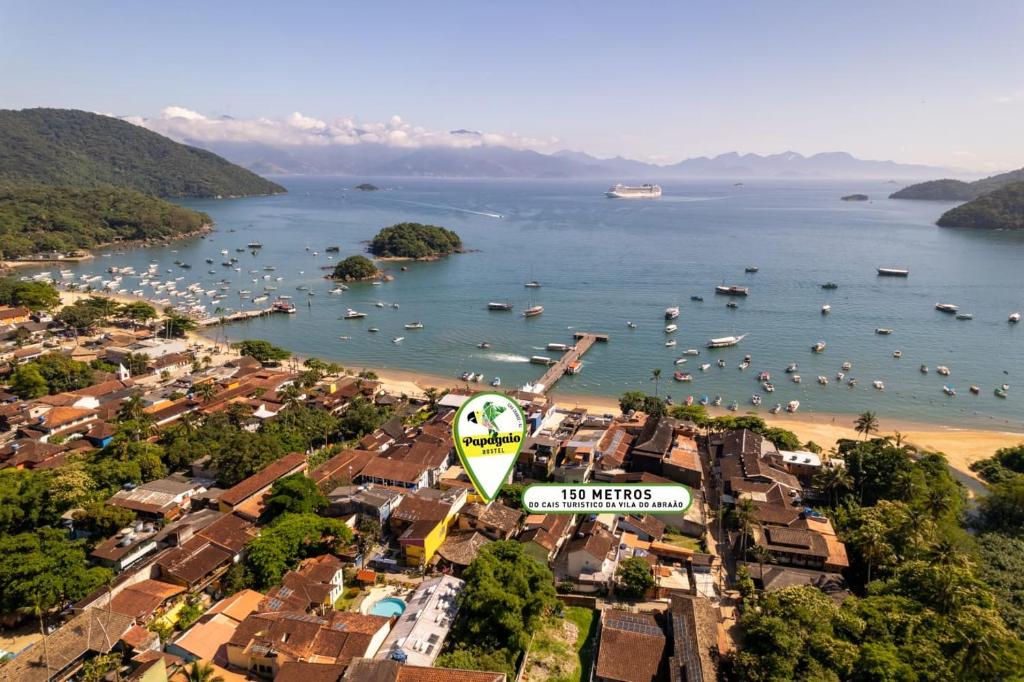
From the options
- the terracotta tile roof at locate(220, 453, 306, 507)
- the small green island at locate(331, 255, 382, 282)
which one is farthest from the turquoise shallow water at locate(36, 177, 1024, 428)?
the terracotta tile roof at locate(220, 453, 306, 507)

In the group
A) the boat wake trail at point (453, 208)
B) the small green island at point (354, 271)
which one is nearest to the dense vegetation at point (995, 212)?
the boat wake trail at point (453, 208)

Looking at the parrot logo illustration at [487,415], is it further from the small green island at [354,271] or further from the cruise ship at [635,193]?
the cruise ship at [635,193]

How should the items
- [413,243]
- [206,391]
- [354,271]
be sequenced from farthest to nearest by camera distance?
[413,243], [354,271], [206,391]

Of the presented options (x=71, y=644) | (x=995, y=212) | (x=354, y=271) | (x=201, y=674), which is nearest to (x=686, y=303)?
(x=354, y=271)

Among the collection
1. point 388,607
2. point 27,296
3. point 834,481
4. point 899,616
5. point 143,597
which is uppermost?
point 27,296

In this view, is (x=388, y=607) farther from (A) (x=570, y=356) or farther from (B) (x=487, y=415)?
(A) (x=570, y=356)

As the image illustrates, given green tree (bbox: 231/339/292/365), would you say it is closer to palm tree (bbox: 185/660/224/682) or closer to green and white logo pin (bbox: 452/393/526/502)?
palm tree (bbox: 185/660/224/682)
